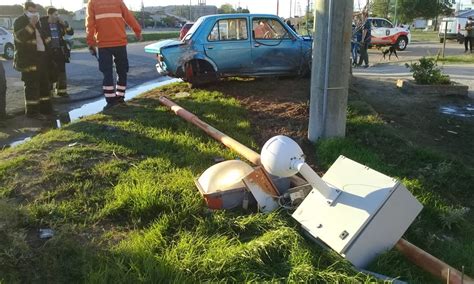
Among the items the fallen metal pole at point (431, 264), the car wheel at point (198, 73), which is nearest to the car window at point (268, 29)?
the car wheel at point (198, 73)

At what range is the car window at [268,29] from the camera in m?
9.52

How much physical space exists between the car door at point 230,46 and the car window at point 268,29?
0.23m

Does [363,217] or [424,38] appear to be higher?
[424,38]

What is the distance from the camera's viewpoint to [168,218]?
10.9ft

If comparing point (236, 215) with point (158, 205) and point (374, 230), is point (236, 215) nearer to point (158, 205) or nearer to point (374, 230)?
point (158, 205)

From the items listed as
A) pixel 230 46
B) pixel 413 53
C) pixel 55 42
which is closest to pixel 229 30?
pixel 230 46

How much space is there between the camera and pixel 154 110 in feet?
23.5

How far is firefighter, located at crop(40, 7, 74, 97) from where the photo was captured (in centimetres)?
898

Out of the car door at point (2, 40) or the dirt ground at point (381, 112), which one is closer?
the dirt ground at point (381, 112)

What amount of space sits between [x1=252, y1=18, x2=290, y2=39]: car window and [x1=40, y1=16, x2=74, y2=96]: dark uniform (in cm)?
416

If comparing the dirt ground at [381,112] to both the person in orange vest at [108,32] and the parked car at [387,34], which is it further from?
the parked car at [387,34]

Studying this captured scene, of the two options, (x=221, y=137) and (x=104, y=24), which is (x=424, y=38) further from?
(x=221, y=137)

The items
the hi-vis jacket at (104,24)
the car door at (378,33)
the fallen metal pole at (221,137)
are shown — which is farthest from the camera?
the car door at (378,33)

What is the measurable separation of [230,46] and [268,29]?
1043mm
